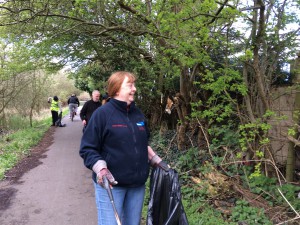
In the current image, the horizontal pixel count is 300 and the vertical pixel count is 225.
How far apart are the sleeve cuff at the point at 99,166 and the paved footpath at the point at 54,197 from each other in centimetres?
236

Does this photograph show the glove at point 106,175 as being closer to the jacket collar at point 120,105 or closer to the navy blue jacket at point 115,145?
the navy blue jacket at point 115,145

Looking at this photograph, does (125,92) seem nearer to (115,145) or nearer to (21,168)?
(115,145)

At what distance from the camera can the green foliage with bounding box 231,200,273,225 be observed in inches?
161

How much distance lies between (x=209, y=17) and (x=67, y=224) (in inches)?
148

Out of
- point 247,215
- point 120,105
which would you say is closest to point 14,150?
point 247,215

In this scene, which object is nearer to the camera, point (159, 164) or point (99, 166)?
point (99, 166)

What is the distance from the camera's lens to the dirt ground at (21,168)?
5707mm

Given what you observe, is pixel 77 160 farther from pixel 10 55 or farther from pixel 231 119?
pixel 10 55

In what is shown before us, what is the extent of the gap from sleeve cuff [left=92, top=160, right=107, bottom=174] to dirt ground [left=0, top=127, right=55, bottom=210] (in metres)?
3.49

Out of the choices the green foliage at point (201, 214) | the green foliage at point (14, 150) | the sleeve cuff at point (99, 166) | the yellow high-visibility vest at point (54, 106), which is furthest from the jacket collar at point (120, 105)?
the yellow high-visibility vest at point (54, 106)

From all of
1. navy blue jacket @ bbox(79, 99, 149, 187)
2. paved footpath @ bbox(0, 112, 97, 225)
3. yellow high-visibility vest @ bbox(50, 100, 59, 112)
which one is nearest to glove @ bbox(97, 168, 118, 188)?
navy blue jacket @ bbox(79, 99, 149, 187)

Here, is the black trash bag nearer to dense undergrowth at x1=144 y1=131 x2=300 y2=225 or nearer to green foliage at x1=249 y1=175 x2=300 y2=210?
dense undergrowth at x1=144 y1=131 x2=300 y2=225

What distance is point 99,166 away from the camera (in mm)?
2557

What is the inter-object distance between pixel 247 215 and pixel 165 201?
1.87 m
